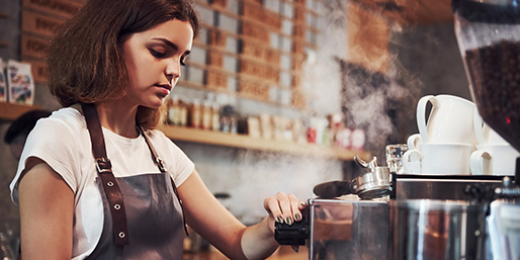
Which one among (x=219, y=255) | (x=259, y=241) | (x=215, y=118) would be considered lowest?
(x=219, y=255)

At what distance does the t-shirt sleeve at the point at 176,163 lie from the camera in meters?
1.24

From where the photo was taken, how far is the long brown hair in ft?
3.46

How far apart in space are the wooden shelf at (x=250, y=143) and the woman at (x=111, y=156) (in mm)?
1319

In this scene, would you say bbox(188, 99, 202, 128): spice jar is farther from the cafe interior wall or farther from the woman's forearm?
the woman's forearm

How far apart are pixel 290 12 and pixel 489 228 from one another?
332 centimetres

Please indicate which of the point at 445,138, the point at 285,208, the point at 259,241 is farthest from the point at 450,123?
the point at 259,241

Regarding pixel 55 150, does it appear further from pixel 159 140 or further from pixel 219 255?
pixel 219 255

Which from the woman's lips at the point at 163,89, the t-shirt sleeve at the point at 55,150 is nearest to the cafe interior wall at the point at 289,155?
the woman's lips at the point at 163,89

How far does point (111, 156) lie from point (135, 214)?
0.16m

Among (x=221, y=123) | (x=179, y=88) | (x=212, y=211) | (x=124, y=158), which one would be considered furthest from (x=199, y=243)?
(x=124, y=158)

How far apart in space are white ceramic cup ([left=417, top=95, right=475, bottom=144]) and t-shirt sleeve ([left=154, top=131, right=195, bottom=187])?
0.66 m

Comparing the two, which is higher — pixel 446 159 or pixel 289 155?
pixel 446 159

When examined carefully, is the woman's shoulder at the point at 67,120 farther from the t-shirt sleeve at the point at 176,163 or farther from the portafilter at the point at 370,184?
the portafilter at the point at 370,184

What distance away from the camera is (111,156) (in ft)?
3.58
